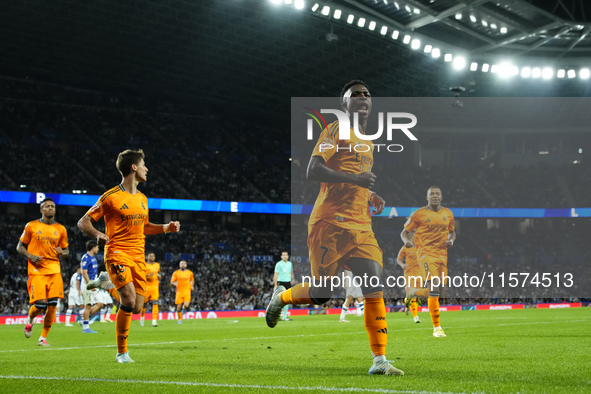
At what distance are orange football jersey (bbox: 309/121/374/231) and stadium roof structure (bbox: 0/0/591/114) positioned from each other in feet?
75.2

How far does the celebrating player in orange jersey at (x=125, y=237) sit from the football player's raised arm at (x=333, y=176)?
2199 mm

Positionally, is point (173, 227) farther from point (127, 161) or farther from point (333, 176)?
point (333, 176)

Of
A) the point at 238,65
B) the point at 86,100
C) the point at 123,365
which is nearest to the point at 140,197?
the point at 123,365

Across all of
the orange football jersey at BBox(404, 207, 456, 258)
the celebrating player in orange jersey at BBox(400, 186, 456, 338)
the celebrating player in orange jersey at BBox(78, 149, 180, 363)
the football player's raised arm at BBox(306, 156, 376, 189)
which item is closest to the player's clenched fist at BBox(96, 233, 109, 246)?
the celebrating player in orange jersey at BBox(78, 149, 180, 363)

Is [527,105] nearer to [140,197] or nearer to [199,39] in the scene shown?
[199,39]

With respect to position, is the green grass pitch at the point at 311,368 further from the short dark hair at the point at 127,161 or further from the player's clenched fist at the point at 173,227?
the short dark hair at the point at 127,161

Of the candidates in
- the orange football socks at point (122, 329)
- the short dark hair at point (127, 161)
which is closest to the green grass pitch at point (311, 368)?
the orange football socks at point (122, 329)

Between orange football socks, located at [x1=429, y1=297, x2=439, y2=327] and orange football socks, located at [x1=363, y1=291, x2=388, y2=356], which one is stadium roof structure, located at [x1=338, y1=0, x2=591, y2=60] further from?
orange football socks, located at [x1=363, y1=291, x2=388, y2=356]

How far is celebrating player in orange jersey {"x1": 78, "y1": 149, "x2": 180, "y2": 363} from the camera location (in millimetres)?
7387

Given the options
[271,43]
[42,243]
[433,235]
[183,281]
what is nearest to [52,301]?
[42,243]

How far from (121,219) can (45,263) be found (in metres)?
4.20

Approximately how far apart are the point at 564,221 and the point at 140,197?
49774mm

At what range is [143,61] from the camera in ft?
124

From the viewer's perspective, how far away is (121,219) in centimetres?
759
